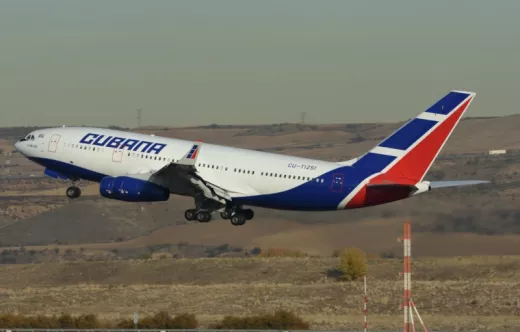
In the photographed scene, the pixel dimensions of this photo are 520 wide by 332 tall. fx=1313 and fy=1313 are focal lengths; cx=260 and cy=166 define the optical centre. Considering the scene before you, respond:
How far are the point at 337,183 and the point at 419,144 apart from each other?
16.2 ft

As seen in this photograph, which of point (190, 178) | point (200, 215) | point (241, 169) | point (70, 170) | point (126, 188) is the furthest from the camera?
point (70, 170)

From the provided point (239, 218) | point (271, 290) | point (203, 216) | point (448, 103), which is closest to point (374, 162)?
point (448, 103)

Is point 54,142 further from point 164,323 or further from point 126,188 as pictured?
point 164,323

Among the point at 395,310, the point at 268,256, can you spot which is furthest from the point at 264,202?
the point at 268,256

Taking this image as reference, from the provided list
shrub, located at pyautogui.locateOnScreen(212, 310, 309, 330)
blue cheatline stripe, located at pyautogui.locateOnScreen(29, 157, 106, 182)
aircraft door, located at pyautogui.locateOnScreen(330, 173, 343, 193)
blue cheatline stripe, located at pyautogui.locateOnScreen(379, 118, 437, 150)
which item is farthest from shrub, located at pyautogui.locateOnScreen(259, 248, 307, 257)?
shrub, located at pyautogui.locateOnScreen(212, 310, 309, 330)

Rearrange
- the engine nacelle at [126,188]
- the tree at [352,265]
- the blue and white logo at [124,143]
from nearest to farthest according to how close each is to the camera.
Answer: the engine nacelle at [126,188]
the blue and white logo at [124,143]
the tree at [352,265]

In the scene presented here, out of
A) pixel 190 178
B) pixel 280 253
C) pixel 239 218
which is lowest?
pixel 280 253

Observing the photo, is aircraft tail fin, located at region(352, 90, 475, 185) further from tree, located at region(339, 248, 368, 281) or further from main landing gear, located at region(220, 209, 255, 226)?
tree, located at region(339, 248, 368, 281)

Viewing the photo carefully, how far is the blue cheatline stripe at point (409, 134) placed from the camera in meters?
71.6

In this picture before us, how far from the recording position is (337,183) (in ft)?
235

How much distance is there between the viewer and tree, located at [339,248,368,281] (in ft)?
273

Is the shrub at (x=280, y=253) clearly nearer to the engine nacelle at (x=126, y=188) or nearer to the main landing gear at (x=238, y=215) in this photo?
the main landing gear at (x=238, y=215)

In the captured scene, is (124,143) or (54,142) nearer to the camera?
(124,143)

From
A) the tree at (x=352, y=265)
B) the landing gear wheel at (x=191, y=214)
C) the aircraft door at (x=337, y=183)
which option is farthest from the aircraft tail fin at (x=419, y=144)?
the tree at (x=352, y=265)
